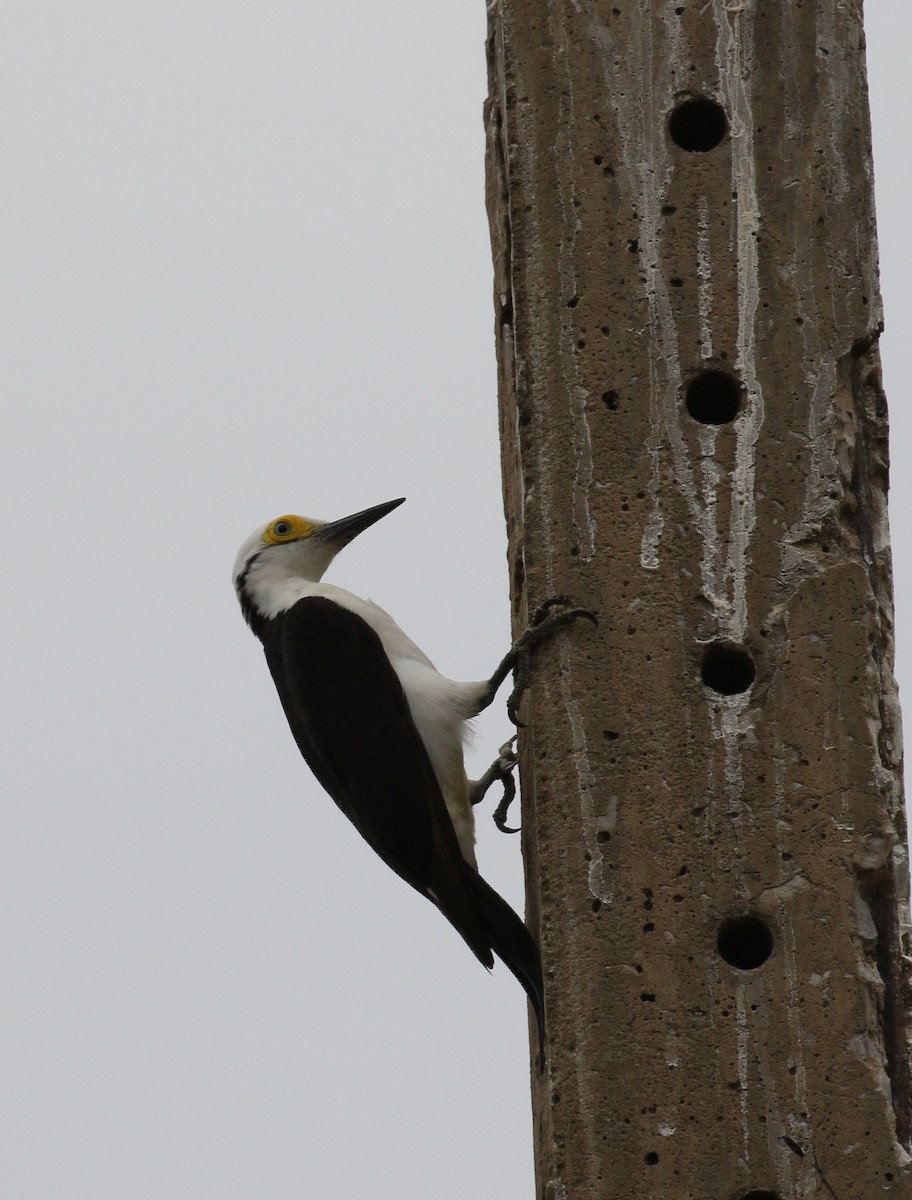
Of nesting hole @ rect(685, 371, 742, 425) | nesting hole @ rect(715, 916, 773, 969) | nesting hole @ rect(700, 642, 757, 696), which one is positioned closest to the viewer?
nesting hole @ rect(715, 916, 773, 969)

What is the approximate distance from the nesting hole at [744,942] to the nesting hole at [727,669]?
0.51 meters

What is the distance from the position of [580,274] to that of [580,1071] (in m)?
1.82

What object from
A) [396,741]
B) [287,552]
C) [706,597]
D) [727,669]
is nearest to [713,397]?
[706,597]

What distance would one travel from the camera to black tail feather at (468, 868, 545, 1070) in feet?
16.5

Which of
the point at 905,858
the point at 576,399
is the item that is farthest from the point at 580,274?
the point at 905,858

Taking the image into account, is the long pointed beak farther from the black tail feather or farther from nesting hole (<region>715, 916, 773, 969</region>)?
nesting hole (<region>715, 916, 773, 969</region>)

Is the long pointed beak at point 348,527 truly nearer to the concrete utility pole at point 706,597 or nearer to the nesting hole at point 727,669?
the concrete utility pole at point 706,597

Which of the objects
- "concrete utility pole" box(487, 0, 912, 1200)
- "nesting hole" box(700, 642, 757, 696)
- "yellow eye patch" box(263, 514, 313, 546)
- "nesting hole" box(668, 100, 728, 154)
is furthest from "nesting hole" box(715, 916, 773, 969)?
"yellow eye patch" box(263, 514, 313, 546)

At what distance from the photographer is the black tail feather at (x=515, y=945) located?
16.5 feet

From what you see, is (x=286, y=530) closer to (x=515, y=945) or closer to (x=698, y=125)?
(x=515, y=945)

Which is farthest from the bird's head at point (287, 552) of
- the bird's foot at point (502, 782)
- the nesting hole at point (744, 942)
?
the nesting hole at point (744, 942)

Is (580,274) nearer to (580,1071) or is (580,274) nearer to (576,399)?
(576,399)

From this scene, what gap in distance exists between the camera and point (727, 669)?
15.6 ft

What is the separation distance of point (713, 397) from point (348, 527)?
1.90 meters
